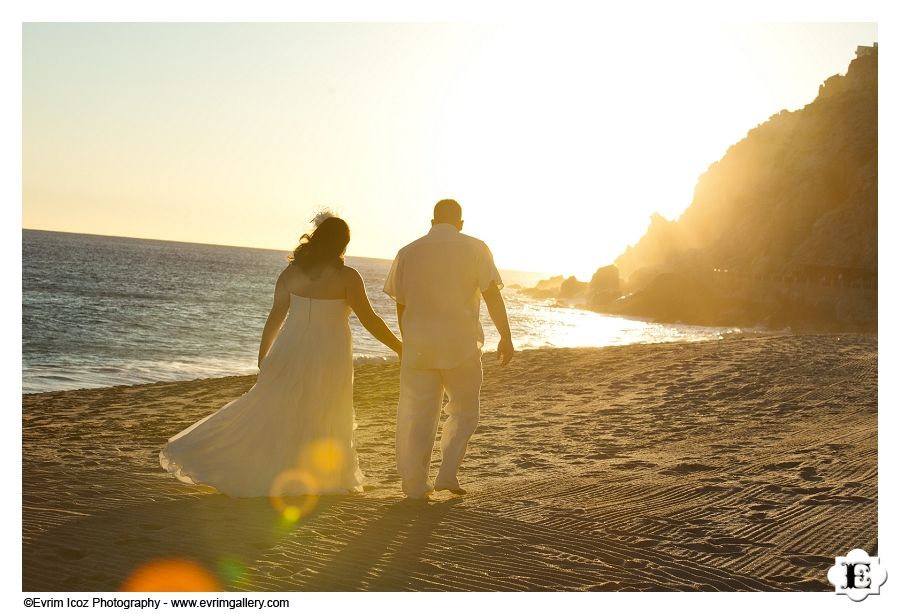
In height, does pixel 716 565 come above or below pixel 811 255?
below

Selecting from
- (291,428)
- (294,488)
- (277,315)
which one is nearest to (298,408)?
(291,428)

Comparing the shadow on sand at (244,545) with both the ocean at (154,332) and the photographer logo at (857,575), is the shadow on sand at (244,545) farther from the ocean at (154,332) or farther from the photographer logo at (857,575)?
the ocean at (154,332)

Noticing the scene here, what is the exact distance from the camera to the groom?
624 centimetres

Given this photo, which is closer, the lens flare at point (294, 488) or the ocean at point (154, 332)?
the lens flare at point (294, 488)

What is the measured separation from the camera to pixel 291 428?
6.48 meters

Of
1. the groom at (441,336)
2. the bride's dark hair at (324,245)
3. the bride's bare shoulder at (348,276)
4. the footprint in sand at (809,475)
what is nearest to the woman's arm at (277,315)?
the bride's dark hair at (324,245)

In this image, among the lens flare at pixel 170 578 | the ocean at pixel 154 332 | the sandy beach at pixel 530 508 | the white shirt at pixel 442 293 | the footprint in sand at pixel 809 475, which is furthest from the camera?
the ocean at pixel 154 332

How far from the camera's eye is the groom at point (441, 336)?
624 cm

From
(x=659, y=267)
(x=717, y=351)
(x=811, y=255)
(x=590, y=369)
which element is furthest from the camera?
(x=659, y=267)

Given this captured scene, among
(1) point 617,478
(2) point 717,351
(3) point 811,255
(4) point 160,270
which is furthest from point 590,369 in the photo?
(4) point 160,270

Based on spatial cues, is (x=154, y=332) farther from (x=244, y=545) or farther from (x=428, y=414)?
(x=244, y=545)

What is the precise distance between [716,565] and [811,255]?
212ft
